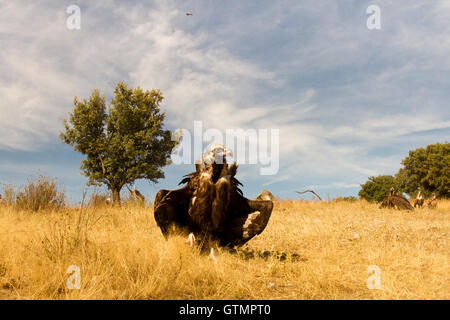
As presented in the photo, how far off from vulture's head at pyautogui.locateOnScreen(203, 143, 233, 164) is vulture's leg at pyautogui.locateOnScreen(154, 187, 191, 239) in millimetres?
787

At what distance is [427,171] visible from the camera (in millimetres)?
34688

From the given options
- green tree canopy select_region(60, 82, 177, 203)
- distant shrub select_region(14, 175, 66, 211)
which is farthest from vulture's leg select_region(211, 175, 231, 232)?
green tree canopy select_region(60, 82, 177, 203)

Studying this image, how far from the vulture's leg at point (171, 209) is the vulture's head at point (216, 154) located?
31.0 inches

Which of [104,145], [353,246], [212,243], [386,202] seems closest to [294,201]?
[386,202]

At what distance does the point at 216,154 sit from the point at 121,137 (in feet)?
82.8

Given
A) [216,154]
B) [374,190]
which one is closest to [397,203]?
[216,154]

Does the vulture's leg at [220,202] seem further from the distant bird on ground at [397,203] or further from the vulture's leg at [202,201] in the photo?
the distant bird on ground at [397,203]

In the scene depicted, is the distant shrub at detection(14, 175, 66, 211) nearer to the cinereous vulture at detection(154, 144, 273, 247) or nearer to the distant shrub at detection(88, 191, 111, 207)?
the distant shrub at detection(88, 191, 111, 207)

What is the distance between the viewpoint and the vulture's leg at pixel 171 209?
18.1 ft

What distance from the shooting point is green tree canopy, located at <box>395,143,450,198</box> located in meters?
33.2

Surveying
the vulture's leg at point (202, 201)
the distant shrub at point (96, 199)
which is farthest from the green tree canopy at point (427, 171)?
the vulture's leg at point (202, 201)

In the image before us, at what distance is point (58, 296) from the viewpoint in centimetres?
395

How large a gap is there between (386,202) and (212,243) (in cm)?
1397

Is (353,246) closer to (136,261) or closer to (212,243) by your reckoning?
(212,243)
